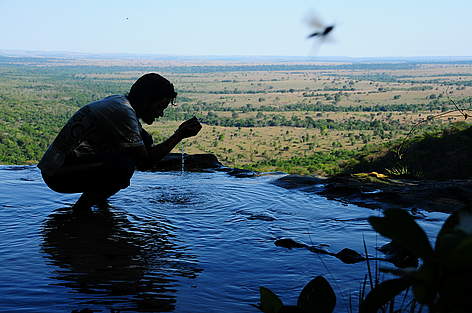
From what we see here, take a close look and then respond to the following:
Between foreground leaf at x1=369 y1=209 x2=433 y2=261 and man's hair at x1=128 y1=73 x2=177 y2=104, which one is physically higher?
man's hair at x1=128 y1=73 x2=177 y2=104

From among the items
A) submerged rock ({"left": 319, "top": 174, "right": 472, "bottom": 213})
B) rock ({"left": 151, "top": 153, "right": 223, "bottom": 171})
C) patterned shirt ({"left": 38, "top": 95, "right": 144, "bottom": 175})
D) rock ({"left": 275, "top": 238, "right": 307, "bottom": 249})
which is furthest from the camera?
rock ({"left": 151, "top": 153, "right": 223, "bottom": 171})

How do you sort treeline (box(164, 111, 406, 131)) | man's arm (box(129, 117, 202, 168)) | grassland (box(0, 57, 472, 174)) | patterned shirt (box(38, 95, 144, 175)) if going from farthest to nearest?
treeline (box(164, 111, 406, 131)) → grassland (box(0, 57, 472, 174)) → man's arm (box(129, 117, 202, 168)) → patterned shirt (box(38, 95, 144, 175))

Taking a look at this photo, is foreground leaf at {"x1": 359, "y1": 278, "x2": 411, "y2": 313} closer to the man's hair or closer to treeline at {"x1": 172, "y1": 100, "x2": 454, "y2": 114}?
the man's hair

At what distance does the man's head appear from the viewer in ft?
14.8

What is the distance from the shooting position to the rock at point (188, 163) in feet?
25.8

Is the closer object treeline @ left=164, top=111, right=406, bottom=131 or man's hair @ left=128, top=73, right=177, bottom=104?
man's hair @ left=128, top=73, right=177, bottom=104

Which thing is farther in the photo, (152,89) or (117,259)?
(152,89)

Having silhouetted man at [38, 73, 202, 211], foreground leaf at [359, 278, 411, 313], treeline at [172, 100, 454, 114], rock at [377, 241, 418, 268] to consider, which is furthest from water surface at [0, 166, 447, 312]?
treeline at [172, 100, 454, 114]

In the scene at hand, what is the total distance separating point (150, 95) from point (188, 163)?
3.48 m

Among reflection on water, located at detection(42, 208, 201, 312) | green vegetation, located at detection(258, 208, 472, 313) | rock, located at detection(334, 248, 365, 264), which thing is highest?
green vegetation, located at detection(258, 208, 472, 313)

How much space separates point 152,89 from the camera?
453 centimetres

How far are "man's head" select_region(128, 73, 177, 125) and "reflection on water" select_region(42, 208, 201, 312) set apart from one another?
0.94 meters

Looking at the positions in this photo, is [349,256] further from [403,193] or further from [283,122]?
[283,122]

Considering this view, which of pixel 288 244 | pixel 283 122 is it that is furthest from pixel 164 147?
pixel 283 122
